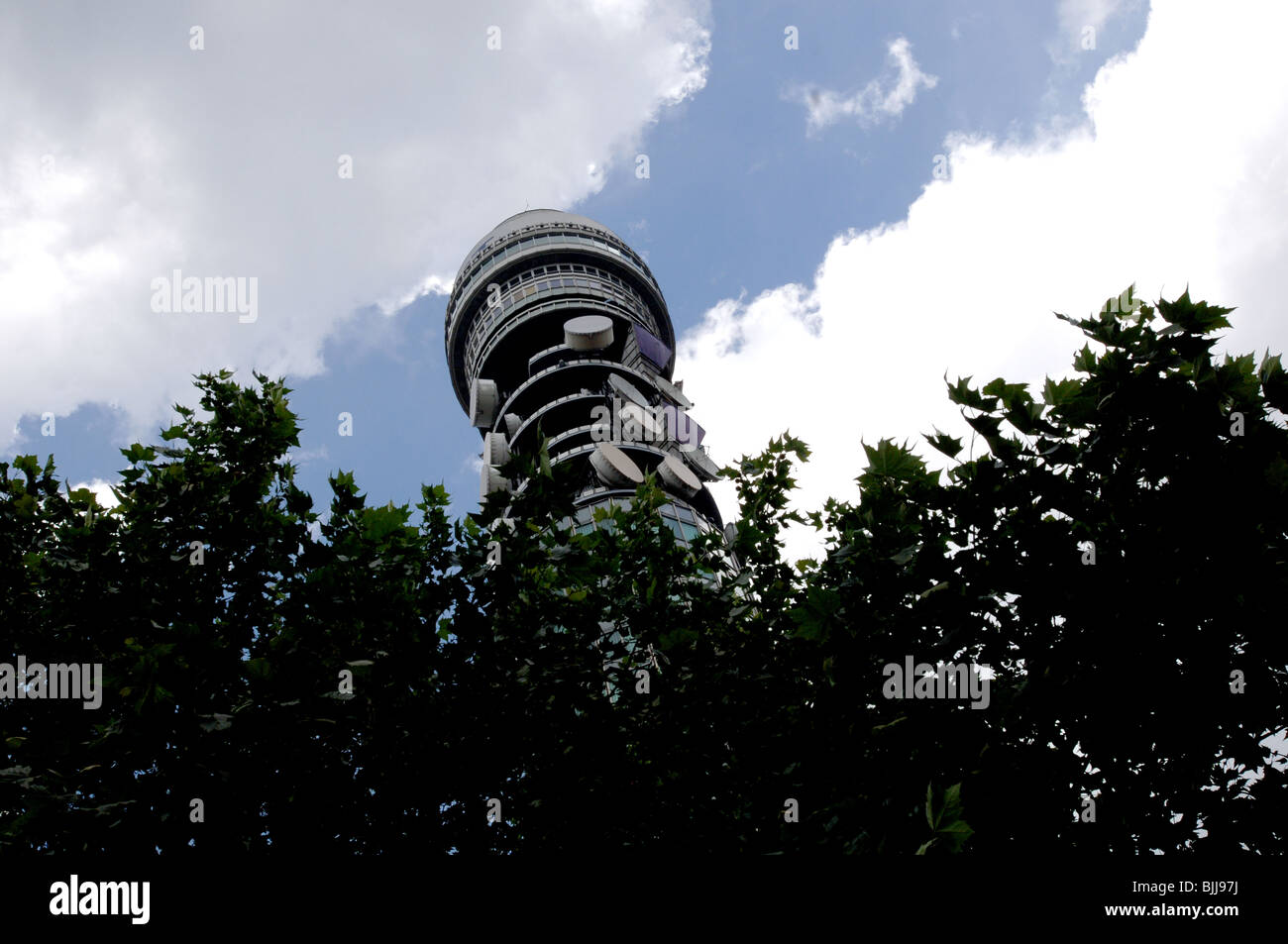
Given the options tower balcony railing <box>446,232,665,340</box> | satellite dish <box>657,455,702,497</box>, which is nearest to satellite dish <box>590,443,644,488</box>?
satellite dish <box>657,455,702,497</box>

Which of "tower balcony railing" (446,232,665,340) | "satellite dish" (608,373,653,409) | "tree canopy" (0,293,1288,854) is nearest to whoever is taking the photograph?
"tree canopy" (0,293,1288,854)

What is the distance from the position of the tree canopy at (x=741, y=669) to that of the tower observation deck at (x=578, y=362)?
133 feet

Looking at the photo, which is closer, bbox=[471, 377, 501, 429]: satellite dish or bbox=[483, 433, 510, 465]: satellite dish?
bbox=[483, 433, 510, 465]: satellite dish

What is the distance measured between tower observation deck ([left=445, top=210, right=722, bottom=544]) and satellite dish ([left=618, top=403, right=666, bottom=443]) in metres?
0.09

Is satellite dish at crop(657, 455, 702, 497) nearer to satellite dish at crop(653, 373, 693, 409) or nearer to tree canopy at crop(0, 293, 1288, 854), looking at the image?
satellite dish at crop(653, 373, 693, 409)

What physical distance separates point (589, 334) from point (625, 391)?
5.65m

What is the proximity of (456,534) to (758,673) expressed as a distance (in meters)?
3.93

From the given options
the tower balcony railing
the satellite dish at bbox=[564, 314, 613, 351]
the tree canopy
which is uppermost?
the tower balcony railing

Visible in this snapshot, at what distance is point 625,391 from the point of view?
57594 millimetres

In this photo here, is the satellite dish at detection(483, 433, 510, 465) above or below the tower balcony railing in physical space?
below

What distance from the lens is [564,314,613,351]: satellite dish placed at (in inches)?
2371

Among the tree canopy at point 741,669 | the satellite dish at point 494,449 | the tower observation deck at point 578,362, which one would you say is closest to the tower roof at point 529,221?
the tower observation deck at point 578,362

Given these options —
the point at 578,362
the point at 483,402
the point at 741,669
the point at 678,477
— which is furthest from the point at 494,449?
the point at 741,669
